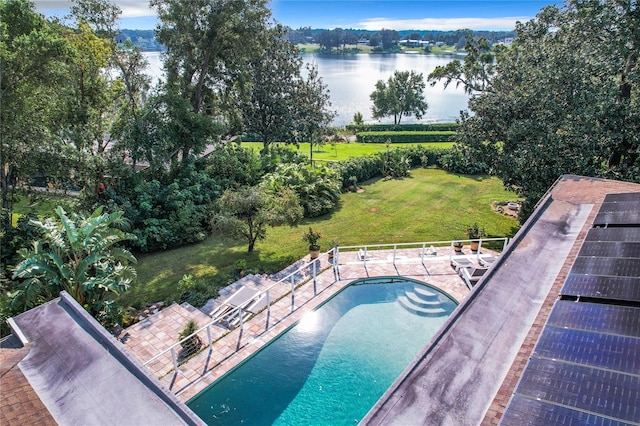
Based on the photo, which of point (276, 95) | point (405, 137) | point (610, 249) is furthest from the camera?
point (405, 137)

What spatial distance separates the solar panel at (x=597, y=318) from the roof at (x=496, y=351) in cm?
17

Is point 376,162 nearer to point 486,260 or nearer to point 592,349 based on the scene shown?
point 486,260

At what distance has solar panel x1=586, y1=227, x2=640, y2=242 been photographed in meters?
9.02

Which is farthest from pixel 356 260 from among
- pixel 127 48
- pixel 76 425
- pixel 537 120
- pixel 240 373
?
pixel 127 48

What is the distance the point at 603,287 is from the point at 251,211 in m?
12.4

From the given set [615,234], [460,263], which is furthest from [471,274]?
[615,234]

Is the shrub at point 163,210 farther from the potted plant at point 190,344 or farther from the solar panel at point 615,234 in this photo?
the solar panel at point 615,234

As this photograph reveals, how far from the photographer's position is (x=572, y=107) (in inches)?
643

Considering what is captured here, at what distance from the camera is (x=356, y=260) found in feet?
55.0

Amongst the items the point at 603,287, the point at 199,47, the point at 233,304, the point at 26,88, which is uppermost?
the point at 199,47

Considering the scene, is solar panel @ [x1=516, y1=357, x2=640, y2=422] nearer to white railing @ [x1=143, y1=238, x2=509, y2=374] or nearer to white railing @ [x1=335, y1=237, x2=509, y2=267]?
white railing @ [x1=143, y1=238, x2=509, y2=374]

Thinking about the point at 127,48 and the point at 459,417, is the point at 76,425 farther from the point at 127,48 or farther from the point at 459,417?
the point at 127,48

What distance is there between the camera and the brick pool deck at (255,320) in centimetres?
998

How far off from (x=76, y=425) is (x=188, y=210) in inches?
561
